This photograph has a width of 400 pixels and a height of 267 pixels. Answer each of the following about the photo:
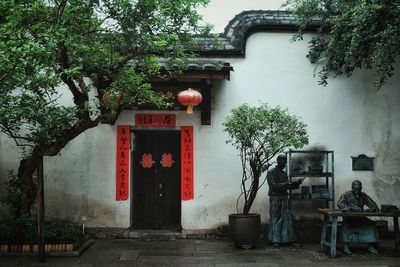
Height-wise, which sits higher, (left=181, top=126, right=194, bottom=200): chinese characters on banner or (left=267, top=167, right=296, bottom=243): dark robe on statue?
(left=181, top=126, right=194, bottom=200): chinese characters on banner

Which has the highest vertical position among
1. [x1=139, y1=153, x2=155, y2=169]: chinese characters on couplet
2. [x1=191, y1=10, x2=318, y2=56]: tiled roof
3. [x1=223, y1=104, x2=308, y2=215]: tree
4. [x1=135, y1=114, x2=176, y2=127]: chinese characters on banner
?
[x1=191, y1=10, x2=318, y2=56]: tiled roof

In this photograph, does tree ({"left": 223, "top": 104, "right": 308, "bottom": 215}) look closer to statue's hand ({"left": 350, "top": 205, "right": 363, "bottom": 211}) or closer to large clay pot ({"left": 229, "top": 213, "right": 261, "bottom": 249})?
large clay pot ({"left": 229, "top": 213, "right": 261, "bottom": 249})

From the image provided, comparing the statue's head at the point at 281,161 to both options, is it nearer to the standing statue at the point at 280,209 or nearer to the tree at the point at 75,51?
the standing statue at the point at 280,209

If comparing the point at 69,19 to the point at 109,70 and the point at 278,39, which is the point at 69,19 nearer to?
the point at 109,70

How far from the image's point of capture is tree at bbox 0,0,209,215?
5.78m

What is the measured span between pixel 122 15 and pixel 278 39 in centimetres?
519

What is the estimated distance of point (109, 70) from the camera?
25.3ft

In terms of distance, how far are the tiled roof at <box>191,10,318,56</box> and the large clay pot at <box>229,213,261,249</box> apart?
4108mm

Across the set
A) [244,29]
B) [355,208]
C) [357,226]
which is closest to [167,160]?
[244,29]

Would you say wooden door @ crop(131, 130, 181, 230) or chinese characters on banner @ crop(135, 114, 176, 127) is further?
wooden door @ crop(131, 130, 181, 230)

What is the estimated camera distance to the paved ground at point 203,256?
7.92 metres

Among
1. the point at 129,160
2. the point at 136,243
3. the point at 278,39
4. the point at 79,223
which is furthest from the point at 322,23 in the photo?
the point at 79,223

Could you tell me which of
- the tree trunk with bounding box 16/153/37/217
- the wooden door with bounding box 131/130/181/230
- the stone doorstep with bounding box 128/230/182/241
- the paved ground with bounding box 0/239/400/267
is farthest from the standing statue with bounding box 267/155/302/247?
the tree trunk with bounding box 16/153/37/217

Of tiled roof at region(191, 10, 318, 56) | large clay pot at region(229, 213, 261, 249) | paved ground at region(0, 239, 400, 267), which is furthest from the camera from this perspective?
tiled roof at region(191, 10, 318, 56)
